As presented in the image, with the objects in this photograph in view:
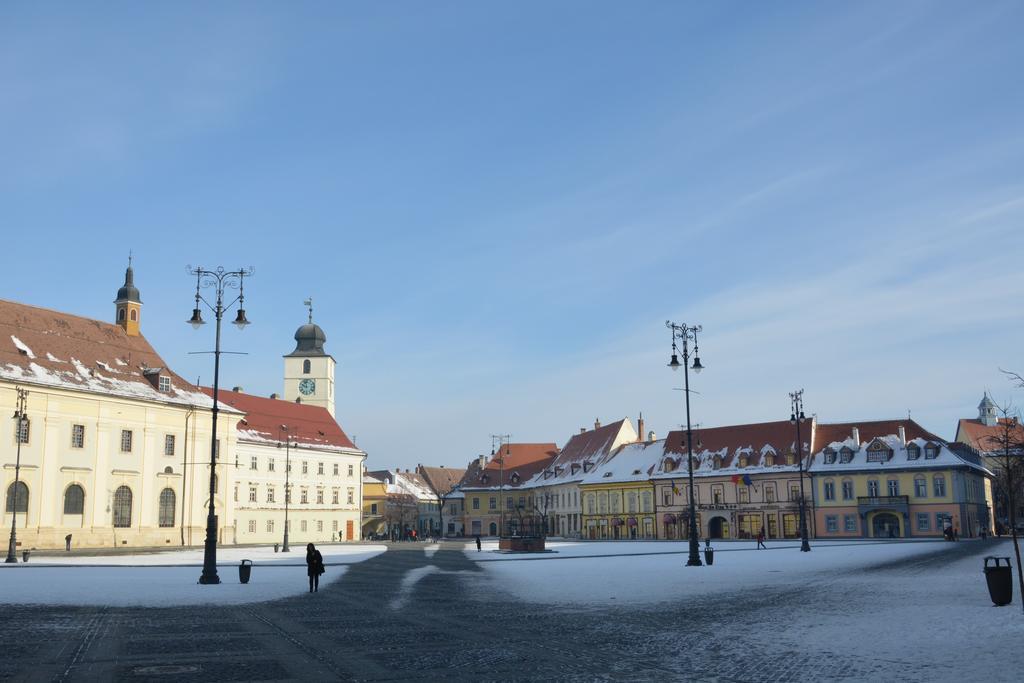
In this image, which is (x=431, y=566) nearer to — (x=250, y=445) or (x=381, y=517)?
(x=250, y=445)

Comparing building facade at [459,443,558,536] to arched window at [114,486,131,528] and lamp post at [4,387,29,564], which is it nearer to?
arched window at [114,486,131,528]

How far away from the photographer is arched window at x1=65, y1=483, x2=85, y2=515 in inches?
2495

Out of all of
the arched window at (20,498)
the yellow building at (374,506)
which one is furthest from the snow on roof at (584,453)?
the arched window at (20,498)

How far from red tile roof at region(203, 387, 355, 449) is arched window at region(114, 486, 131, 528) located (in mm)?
19479

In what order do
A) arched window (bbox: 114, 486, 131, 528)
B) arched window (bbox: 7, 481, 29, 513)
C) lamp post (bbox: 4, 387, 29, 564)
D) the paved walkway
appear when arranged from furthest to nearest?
arched window (bbox: 114, 486, 131, 528) → arched window (bbox: 7, 481, 29, 513) → lamp post (bbox: 4, 387, 29, 564) → the paved walkway

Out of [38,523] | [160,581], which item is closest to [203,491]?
[38,523]

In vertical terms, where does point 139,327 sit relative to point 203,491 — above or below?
above

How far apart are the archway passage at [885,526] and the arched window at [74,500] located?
64054 mm

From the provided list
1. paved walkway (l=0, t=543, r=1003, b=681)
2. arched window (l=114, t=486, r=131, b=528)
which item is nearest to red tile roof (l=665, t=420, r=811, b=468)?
arched window (l=114, t=486, r=131, b=528)

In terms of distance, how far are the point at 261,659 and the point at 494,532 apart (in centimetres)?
11046

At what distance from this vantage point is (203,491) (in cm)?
7250

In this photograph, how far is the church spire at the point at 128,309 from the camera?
253ft

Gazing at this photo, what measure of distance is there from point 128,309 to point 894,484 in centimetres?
6758

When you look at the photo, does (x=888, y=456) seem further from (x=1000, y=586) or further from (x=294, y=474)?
(x=1000, y=586)
